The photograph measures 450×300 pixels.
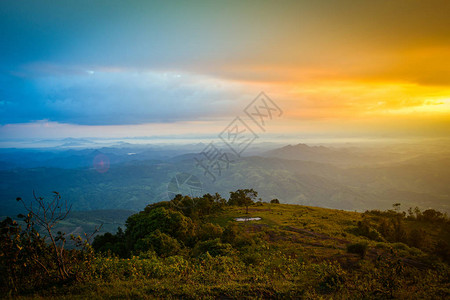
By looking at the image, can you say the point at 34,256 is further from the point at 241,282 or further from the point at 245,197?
the point at 245,197

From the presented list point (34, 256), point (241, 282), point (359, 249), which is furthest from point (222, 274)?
point (359, 249)

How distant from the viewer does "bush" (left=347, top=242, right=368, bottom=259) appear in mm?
19125

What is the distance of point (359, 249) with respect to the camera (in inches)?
768

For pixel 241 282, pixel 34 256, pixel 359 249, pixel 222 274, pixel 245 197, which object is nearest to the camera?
pixel 34 256

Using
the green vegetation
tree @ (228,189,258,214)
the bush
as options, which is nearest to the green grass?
the green vegetation

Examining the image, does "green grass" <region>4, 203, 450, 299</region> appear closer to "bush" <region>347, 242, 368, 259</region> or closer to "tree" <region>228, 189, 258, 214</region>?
"bush" <region>347, 242, 368, 259</region>

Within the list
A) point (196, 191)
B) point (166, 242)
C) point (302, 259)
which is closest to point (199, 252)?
point (166, 242)

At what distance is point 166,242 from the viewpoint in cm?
1991

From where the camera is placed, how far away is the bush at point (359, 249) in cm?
1912

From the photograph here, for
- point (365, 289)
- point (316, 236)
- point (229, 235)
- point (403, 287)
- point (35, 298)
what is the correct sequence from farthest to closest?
1. point (316, 236)
2. point (229, 235)
3. point (403, 287)
4. point (365, 289)
5. point (35, 298)

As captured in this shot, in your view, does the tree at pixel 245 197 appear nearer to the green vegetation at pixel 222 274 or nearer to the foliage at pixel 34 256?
the green vegetation at pixel 222 274

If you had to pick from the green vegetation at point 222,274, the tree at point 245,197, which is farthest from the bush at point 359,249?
the tree at point 245,197

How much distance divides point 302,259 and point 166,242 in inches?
497

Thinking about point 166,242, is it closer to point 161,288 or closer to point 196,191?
point 161,288
